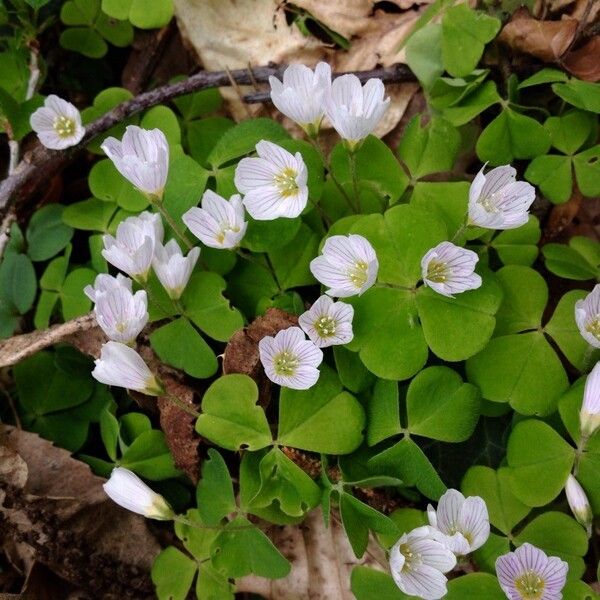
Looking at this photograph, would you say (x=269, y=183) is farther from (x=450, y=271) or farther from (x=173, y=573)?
(x=173, y=573)

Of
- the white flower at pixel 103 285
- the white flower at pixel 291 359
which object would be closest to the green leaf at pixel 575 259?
the white flower at pixel 291 359

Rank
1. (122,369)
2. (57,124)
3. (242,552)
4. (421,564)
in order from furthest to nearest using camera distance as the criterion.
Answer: (57,124) → (242,552) → (122,369) → (421,564)

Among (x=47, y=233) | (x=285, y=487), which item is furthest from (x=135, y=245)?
(x=285, y=487)

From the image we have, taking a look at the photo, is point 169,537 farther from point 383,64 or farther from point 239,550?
point 383,64

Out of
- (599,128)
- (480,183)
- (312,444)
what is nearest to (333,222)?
(480,183)

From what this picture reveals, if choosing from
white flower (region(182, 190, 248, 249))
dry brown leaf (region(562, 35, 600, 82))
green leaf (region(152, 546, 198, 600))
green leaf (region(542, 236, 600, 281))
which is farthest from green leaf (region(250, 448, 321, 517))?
dry brown leaf (region(562, 35, 600, 82))
